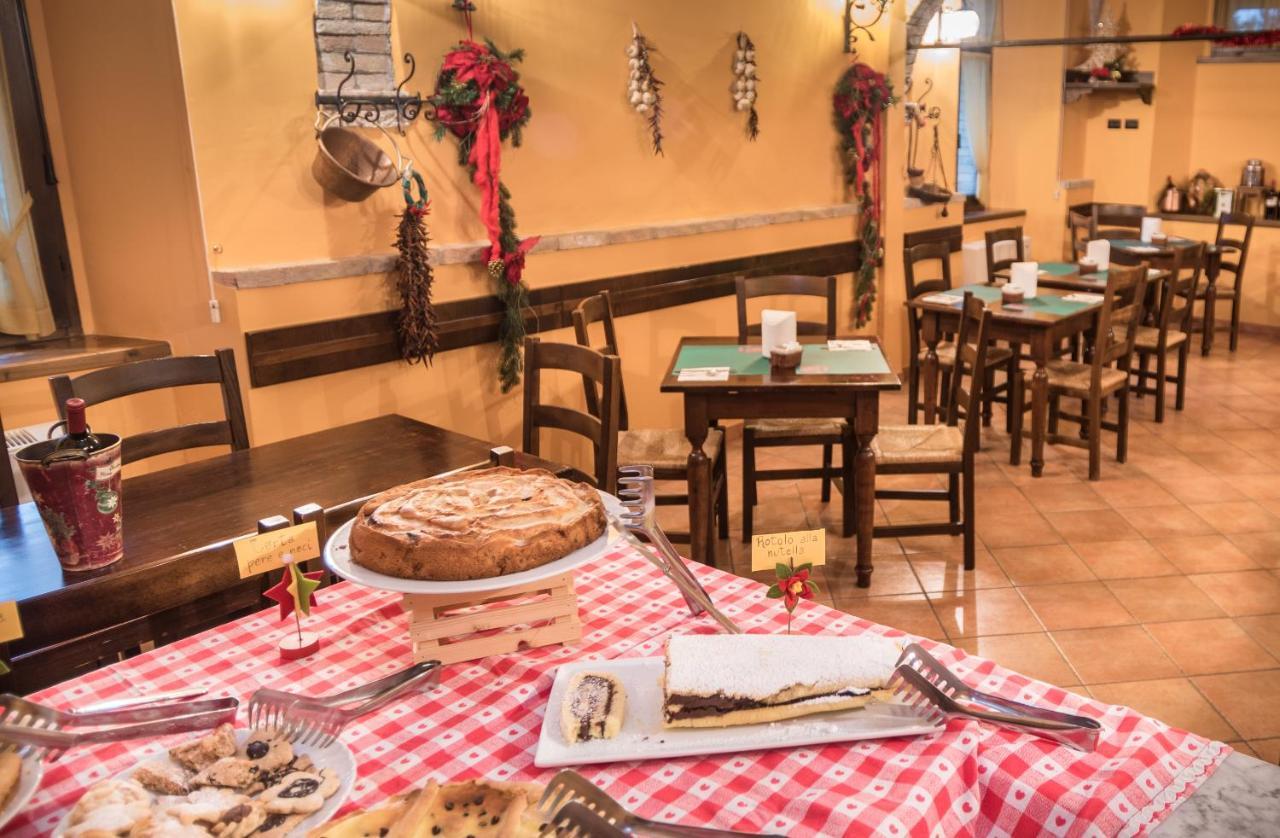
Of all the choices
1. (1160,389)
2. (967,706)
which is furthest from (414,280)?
(1160,389)

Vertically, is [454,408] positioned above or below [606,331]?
below

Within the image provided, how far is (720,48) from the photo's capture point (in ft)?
15.3

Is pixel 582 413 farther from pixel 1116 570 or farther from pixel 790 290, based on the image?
pixel 1116 570

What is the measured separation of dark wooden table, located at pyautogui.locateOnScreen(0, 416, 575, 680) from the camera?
162cm

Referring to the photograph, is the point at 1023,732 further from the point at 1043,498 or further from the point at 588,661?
the point at 1043,498

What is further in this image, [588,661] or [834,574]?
[834,574]

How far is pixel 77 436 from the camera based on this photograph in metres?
1.52

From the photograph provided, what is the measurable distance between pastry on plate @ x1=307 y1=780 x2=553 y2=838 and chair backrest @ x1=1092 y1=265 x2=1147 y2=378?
3959mm

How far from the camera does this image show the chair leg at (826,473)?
3.80m

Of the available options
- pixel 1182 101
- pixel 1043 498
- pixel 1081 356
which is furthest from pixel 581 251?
pixel 1182 101

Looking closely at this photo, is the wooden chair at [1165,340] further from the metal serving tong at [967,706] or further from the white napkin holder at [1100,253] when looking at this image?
the metal serving tong at [967,706]

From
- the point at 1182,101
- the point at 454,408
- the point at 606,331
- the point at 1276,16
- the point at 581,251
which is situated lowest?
the point at 454,408

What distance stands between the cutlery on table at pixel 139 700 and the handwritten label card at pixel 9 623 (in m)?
0.13

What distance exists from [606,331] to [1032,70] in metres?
5.18
